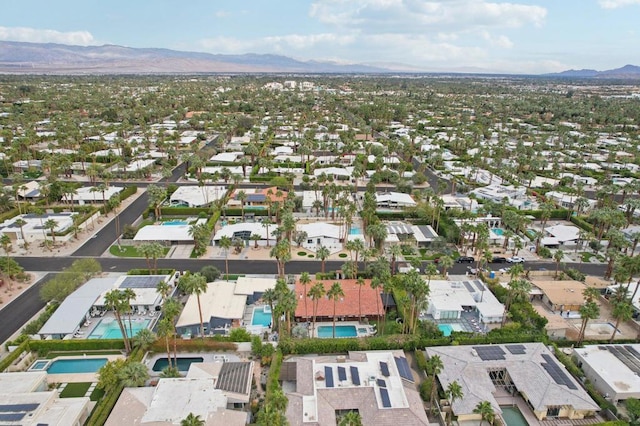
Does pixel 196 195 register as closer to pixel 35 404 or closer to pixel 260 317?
pixel 260 317

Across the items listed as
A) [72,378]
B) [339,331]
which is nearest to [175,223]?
[72,378]

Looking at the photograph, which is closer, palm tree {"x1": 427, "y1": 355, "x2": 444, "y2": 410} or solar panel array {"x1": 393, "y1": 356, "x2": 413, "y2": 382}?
palm tree {"x1": 427, "y1": 355, "x2": 444, "y2": 410}

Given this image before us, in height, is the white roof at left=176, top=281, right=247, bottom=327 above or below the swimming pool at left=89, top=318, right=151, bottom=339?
above

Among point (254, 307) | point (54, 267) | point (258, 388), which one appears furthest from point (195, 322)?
point (54, 267)

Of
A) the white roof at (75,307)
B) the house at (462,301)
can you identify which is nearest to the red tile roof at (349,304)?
the house at (462,301)

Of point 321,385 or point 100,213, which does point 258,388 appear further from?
point 100,213

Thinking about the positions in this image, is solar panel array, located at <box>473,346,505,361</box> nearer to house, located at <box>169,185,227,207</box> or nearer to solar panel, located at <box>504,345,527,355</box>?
solar panel, located at <box>504,345,527,355</box>

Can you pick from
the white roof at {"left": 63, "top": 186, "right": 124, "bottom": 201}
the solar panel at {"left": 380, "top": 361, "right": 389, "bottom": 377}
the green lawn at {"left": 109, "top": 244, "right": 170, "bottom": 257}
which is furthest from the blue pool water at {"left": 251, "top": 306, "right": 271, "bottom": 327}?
the white roof at {"left": 63, "top": 186, "right": 124, "bottom": 201}
